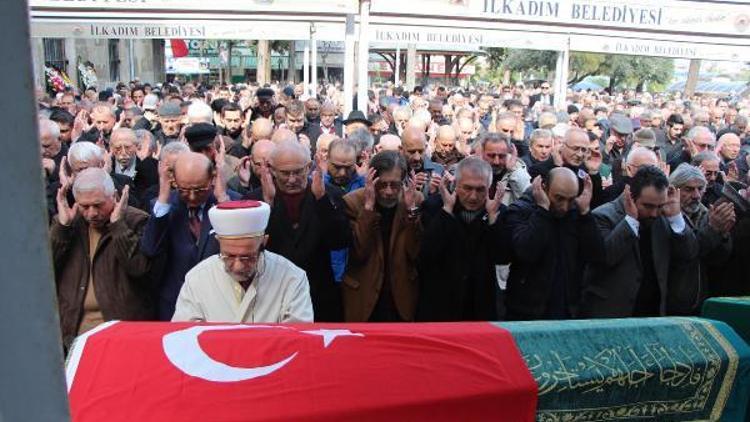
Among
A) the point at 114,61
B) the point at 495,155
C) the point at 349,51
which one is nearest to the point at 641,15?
the point at 349,51

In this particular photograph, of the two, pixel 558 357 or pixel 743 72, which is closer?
pixel 558 357

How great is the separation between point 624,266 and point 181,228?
99.2 inches

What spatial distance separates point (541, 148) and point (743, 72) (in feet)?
242

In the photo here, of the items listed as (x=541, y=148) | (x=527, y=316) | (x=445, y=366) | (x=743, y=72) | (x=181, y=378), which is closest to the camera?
(x=181, y=378)

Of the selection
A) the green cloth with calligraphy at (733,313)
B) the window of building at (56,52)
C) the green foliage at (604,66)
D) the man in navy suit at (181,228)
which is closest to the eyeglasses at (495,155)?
the man in navy suit at (181,228)

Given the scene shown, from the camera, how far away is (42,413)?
43.1 inches

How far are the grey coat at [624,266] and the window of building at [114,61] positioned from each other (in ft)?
123

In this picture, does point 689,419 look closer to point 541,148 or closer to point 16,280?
point 16,280

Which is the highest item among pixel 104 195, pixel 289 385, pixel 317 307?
pixel 104 195

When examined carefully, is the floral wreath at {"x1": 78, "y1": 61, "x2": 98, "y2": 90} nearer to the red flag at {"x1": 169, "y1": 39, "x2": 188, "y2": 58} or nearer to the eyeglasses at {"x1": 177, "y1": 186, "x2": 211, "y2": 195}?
the red flag at {"x1": 169, "y1": 39, "x2": 188, "y2": 58}

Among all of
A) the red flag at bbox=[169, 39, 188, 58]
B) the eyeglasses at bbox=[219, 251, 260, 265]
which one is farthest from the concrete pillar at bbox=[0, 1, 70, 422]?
the red flag at bbox=[169, 39, 188, 58]

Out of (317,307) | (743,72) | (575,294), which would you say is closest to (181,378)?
(317,307)

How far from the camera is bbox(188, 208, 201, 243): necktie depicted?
400cm

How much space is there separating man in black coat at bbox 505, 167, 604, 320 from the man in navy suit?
1.70 m
